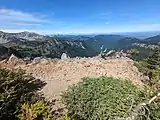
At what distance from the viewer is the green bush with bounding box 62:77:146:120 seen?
7641mm

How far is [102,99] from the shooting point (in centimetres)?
802

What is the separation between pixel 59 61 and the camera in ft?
50.1

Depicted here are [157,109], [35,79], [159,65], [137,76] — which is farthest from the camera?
[159,65]

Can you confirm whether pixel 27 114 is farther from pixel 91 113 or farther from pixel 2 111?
pixel 91 113

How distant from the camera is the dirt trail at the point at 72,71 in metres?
12.3

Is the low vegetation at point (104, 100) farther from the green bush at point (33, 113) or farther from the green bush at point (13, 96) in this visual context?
the green bush at point (13, 96)

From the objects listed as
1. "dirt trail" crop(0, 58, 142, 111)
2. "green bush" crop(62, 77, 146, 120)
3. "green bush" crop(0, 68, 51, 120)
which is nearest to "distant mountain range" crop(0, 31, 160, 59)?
"dirt trail" crop(0, 58, 142, 111)

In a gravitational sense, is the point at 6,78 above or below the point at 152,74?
above

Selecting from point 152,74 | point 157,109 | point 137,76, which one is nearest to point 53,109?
point 157,109

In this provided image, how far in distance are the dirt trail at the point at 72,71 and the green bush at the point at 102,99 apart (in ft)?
8.50

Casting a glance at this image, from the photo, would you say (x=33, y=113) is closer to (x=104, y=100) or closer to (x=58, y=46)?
(x=104, y=100)

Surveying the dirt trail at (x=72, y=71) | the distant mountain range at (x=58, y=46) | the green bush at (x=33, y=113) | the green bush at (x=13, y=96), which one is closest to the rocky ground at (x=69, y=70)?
the dirt trail at (x=72, y=71)

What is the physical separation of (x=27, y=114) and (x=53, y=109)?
5.37 ft

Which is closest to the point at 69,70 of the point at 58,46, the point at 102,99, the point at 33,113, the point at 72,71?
the point at 72,71
